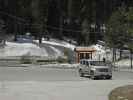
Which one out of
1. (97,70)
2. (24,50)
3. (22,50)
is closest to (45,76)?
(97,70)

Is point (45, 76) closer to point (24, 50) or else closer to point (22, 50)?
point (24, 50)

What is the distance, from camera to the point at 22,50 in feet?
309

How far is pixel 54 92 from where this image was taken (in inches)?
890

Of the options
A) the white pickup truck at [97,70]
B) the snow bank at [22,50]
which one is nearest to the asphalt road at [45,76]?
the white pickup truck at [97,70]

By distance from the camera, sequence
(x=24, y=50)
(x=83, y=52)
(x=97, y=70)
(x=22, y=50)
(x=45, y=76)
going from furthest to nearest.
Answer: (x=22, y=50)
(x=24, y=50)
(x=83, y=52)
(x=45, y=76)
(x=97, y=70)

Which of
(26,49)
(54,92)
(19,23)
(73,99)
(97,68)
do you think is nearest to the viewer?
(73,99)

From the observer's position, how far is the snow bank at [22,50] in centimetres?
9279

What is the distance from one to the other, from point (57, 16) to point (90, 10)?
30.9ft

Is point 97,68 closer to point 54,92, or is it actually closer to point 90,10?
point 54,92

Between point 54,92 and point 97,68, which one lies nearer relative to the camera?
point 54,92

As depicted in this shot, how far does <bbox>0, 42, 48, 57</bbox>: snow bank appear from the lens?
9279 centimetres

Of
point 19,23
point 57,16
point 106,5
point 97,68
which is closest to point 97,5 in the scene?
point 106,5

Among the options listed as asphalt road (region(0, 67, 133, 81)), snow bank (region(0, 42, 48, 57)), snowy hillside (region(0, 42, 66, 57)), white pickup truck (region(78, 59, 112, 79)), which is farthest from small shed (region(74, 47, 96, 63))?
white pickup truck (region(78, 59, 112, 79))

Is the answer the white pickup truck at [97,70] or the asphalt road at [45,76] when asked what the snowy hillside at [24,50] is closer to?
the asphalt road at [45,76]
